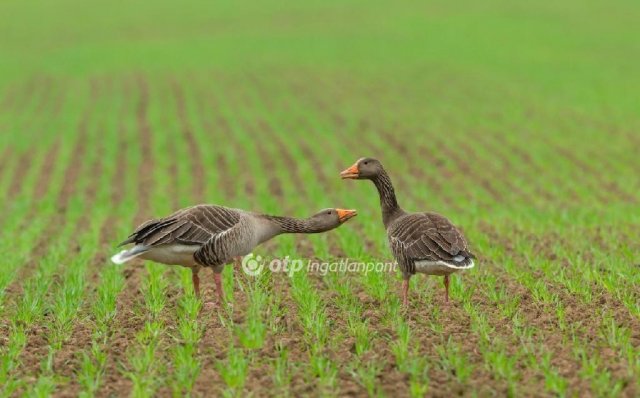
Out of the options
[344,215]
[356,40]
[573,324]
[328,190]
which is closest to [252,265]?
[344,215]

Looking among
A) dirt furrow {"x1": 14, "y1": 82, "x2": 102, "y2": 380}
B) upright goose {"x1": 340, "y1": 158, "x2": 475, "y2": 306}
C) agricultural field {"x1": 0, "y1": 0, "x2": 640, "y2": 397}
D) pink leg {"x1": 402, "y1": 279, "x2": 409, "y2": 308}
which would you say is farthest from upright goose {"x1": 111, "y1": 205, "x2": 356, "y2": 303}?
dirt furrow {"x1": 14, "y1": 82, "x2": 102, "y2": 380}

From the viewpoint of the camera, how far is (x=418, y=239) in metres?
9.22

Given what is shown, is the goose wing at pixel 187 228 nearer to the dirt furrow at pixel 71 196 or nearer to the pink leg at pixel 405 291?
the dirt furrow at pixel 71 196

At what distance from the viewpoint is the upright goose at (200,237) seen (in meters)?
9.10

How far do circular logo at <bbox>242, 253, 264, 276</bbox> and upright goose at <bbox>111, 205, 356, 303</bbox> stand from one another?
3.85 ft

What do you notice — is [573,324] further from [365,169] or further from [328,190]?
[328,190]

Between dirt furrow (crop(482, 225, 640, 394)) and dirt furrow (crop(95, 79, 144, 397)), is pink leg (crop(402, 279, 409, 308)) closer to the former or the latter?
dirt furrow (crop(482, 225, 640, 394))

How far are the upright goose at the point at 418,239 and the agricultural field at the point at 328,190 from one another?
563 mm

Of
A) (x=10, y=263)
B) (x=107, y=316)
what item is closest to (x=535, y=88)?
(x=10, y=263)

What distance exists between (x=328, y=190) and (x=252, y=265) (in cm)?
1248

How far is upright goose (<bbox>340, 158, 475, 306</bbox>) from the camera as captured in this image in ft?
28.8

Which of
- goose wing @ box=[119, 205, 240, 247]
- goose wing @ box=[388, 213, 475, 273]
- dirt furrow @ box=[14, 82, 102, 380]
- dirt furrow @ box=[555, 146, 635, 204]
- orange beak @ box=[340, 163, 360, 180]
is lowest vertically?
dirt furrow @ box=[555, 146, 635, 204]

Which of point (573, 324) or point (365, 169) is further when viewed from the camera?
point (365, 169)

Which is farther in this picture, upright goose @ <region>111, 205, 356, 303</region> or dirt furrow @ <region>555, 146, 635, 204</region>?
dirt furrow @ <region>555, 146, 635, 204</region>
